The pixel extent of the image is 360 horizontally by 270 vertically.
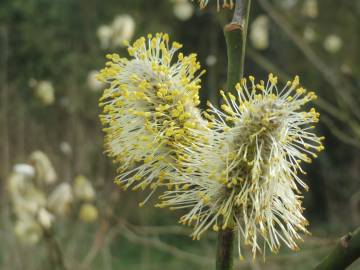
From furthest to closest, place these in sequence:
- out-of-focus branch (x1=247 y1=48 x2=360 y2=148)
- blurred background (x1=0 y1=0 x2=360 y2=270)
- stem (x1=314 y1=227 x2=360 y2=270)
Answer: blurred background (x1=0 y1=0 x2=360 y2=270) < out-of-focus branch (x1=247 y1=48 x2=360 y2=148) < stem (x1=314 y1=227 x2=360 y2=270)

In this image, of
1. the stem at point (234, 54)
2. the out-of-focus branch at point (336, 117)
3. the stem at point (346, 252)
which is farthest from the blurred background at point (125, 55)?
the stem at point (346, 252)

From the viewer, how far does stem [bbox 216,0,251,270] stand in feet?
2.78

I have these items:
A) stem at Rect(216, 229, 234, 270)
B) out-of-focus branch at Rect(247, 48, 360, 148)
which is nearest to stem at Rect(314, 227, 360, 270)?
stem at Rect(216, 229, 234, 270)

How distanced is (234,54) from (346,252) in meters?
0.30

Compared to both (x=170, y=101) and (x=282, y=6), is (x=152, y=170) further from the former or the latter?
(x=282, y=6)

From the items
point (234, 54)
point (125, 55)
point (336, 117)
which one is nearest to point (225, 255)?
point (234, 54)

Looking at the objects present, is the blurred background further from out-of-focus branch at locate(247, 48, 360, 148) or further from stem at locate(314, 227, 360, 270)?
stem at locate(314, 227, 360, 270)

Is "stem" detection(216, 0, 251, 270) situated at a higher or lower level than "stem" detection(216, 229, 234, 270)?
higher

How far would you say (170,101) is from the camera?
1.06 metres

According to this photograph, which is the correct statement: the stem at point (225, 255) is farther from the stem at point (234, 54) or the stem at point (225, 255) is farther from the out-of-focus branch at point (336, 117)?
the out-of-focus branch at point (336, 117)

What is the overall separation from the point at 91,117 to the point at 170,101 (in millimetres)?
3618

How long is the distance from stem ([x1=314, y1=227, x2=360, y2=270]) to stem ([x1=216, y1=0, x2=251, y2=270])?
5.6 inches

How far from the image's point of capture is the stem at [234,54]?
33.3 inches

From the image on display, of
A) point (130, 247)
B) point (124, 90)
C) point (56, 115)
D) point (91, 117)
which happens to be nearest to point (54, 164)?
point (91, 117)
